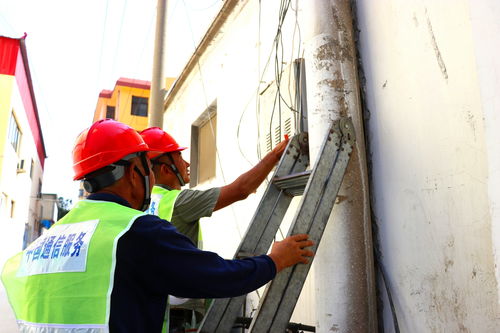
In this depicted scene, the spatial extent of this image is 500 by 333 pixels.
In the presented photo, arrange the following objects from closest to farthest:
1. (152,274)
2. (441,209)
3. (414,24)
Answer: (152,274) < (441,209) < (414,24)

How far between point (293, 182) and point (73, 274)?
134cm

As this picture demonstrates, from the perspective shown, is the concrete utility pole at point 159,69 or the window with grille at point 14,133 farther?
the window with grille at point 14,133

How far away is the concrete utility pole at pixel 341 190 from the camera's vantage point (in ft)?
7.32

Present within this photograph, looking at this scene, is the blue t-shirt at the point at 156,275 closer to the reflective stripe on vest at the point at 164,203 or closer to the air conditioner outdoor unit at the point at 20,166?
the reflective stripe on vest at the point at 164,203

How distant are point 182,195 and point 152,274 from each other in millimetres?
1343

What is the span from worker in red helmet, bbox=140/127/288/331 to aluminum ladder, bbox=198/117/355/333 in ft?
0.82

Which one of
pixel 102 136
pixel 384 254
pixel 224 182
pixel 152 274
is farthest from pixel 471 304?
pixel 224 182

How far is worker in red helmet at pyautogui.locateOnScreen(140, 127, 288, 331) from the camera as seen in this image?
291 cm

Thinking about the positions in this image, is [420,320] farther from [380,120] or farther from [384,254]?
[380,120]

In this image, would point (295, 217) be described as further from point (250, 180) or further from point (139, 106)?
point (139, 106)

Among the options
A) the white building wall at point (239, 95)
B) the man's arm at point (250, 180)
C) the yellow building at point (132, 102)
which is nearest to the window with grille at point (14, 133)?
the yellow building at point (132, 102)

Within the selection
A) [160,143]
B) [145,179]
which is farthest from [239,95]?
[145,179]

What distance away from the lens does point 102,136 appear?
6.79ft

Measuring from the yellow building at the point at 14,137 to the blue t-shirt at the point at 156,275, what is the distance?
52.9 ft
